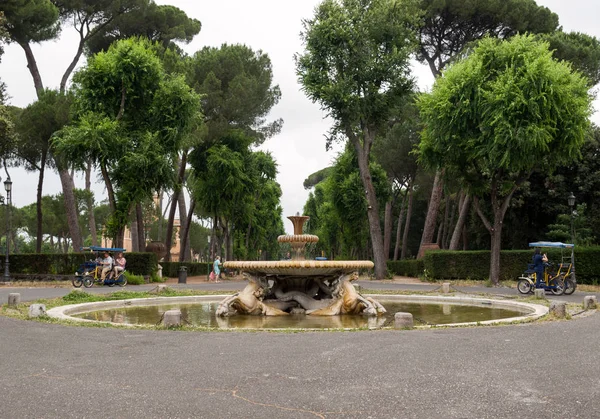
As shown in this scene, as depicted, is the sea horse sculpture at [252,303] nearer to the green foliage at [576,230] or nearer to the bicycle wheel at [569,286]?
the bicycle wheel at [569,286]

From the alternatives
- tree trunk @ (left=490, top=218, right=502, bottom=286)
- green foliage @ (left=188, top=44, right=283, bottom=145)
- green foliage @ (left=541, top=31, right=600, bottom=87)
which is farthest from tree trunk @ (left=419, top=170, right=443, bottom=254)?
green foliage @ (left=188, top=44, right=283, bottom=145)

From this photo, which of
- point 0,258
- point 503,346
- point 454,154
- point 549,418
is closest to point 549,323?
point 503,346

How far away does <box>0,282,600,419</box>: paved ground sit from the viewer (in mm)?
4531

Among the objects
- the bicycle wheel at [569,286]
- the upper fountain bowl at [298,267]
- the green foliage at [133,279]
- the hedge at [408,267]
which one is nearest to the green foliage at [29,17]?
the green foliage at [133,279]

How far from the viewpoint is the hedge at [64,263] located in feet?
85.5

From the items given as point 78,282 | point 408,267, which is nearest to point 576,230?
point 408,267

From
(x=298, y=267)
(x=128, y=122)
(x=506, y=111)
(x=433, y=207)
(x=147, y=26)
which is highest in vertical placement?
(x=147, y=26)

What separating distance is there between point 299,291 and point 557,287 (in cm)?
978

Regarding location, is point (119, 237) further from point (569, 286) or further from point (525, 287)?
point (569, 286)

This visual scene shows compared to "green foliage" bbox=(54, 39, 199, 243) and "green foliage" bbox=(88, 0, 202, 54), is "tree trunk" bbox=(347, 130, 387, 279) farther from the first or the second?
"green foliage" bbox=(88, 0, 202, 54)

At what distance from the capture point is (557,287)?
18.2m

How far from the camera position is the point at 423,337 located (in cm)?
777

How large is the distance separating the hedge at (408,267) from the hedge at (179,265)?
1157 cm

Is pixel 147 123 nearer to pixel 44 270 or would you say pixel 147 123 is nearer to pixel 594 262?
pixel 44 270
